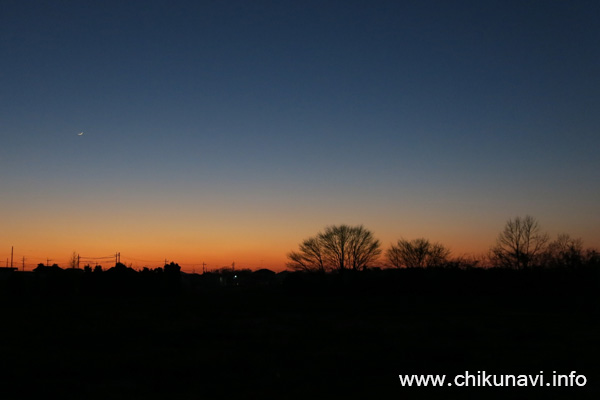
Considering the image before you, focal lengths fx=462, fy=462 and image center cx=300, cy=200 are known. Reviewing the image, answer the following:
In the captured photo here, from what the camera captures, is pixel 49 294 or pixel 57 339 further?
pixel 49 294

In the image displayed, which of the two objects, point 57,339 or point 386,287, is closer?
point 57,339

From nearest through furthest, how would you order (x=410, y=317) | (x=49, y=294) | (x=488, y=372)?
(x=488, y=372), (x=410, y=317), (x=49, y=294)

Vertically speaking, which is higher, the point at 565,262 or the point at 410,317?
the point at 565,262

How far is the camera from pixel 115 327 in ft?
62.6

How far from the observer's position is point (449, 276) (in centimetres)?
4375

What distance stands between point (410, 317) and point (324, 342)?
10.0m

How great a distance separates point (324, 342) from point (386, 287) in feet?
109

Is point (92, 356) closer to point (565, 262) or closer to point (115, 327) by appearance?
point (115, 327)

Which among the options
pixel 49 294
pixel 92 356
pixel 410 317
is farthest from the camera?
pixel 49 294

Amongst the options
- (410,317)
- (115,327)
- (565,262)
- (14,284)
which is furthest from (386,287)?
(14,284)

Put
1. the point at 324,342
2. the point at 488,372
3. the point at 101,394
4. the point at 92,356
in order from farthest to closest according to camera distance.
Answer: the point at 324,342 → the point at 92,356 → the point at 488,372 → the point at 101,394

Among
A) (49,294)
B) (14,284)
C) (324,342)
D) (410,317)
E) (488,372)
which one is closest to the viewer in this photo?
(488,372)

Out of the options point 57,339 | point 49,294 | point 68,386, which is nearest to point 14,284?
point 49,294

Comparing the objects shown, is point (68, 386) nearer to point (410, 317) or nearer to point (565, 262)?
point (410, 317)
